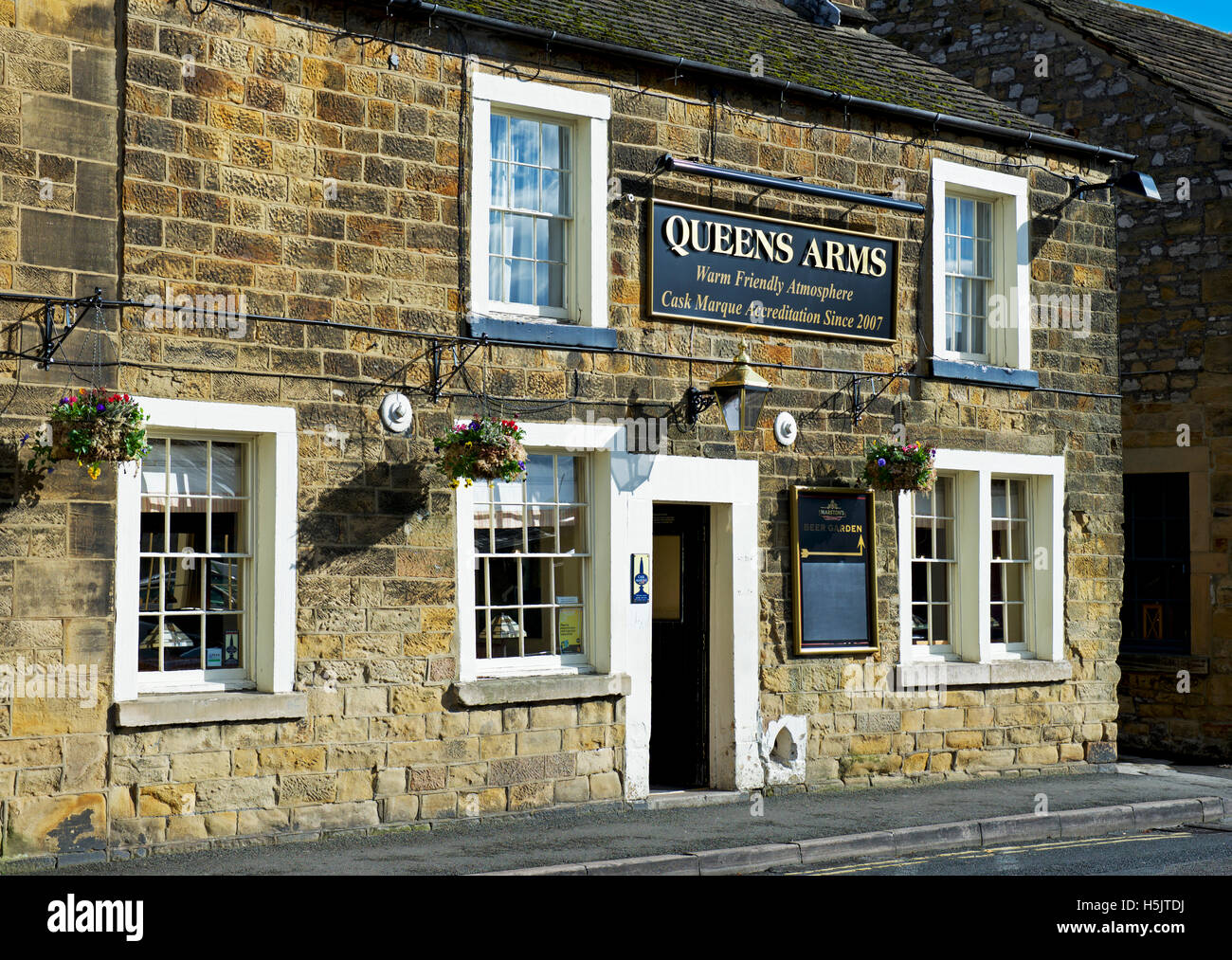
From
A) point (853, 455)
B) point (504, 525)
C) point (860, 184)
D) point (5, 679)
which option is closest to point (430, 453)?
point (504, 525)

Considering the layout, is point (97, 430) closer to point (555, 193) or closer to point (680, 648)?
point (555, 193)

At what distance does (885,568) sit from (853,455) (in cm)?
109

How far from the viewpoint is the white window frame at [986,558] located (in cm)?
1380

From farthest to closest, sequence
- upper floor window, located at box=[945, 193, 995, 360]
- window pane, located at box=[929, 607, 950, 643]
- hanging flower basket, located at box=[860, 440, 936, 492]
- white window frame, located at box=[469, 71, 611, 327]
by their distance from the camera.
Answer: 1. upper floor window, located at box=[945, 193, 995, 360]
2. window pane, located at box=[929, 607, 950, 643]
3. hanging flower basket, located at box=[860, 440, 936, 492]
4. white window frame, located at box=[469, 71, 611, 327]

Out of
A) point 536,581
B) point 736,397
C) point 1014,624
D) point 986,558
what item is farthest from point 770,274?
point 1014,624

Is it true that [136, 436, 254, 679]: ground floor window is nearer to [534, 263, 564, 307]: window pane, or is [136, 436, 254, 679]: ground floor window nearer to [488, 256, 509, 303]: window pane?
[488, 256, 509, 303]: window pane

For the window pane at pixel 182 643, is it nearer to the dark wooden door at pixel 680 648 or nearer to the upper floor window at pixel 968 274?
the dark wooden door at pixel 680 648

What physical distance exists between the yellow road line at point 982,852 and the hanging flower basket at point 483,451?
3.47 meters

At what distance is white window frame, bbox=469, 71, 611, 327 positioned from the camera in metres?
11.5

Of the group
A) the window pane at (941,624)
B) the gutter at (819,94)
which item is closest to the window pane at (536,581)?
the gutter at (819,94)

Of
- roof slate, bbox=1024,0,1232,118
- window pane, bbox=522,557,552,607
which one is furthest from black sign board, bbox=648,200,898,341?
roof slate, bbox=1024,0,1232,118

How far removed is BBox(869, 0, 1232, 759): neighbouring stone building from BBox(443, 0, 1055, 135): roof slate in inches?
111
